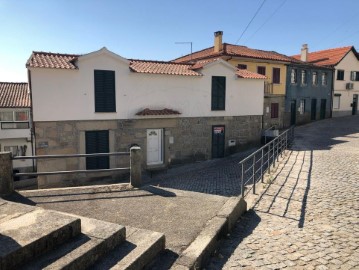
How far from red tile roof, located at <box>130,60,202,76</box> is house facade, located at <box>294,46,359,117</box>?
19.3 m

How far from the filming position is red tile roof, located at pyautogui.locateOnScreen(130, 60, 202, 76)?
52.4 feet

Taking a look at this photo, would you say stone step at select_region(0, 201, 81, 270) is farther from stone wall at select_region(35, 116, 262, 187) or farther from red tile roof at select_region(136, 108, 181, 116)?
red tile roof at select_region(136, 108, 181, 116)

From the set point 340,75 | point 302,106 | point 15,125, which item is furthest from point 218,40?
Result: point 15,125

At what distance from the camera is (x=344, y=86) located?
31.9m

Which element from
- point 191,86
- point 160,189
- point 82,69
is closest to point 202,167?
point 191,86

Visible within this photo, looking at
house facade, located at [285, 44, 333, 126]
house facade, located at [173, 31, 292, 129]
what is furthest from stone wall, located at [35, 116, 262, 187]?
house facade, located at [285, 44, 333, 126]

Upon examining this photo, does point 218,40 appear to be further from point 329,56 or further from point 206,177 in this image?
point 329,56

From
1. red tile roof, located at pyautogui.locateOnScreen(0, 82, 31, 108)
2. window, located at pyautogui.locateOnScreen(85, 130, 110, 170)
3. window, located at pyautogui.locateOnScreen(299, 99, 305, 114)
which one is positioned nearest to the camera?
window, located at pyautogui.locateOnScreen(85, 130, 110, 170)

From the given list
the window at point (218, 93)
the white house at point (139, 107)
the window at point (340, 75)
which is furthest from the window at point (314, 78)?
the window at point (218, 93)

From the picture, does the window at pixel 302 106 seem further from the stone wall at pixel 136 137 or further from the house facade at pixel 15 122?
the house facade at pixel 15 122

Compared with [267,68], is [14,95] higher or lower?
lower

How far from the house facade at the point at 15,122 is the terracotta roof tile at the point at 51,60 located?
43.3 ft

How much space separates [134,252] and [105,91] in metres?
12.1

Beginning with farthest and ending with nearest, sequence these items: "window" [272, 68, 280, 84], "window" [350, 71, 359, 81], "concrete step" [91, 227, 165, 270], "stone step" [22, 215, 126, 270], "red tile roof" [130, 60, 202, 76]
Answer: "window" [350, 71, 359, 81] → "window" [272, 68, 280, 84] → "red tile roof" [130, 60, 202, 76] → "concrete step" [91, 227, 165, 270] → "stone step" [22, 215, 126, 270]
